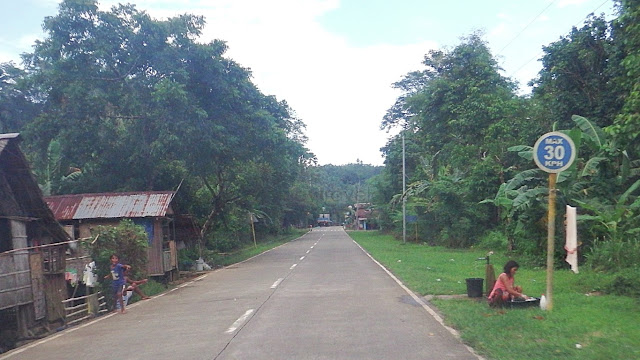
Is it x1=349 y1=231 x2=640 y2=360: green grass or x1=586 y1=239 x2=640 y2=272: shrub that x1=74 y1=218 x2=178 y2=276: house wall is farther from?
x1=586 y1=239 x2=640 y2=272: shrub

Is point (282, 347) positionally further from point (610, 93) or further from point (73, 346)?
point (610, 93)

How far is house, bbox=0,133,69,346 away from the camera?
12312mm

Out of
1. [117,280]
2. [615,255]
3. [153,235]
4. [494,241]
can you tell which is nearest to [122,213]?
[153,235]

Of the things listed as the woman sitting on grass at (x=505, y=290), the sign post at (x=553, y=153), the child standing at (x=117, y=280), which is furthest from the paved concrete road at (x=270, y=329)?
the sign post at (x=553, y=153)

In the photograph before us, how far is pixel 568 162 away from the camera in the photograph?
10.2 metres

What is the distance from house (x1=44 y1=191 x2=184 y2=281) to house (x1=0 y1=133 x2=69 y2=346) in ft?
12.8

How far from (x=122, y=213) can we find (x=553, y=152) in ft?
52.4

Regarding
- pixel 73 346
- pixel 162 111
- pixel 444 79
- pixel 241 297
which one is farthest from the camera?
pixel 444 79

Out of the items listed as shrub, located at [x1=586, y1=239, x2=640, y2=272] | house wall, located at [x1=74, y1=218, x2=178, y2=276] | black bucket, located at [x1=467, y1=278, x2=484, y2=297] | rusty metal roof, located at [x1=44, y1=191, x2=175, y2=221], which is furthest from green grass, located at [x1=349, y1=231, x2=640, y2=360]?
rusty metal roof, located at [x1=44, y1=191, x2=175, y2=221]

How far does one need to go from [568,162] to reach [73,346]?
29.6 feet

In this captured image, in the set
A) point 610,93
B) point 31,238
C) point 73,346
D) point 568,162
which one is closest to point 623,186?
point 610,93

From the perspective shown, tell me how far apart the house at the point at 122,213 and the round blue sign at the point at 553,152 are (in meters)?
14.6

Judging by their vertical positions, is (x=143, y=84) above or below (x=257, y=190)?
above

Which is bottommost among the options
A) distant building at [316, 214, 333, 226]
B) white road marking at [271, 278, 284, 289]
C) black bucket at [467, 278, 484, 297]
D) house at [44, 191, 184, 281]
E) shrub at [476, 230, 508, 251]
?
distant building at [316, 214, 333, 226]
